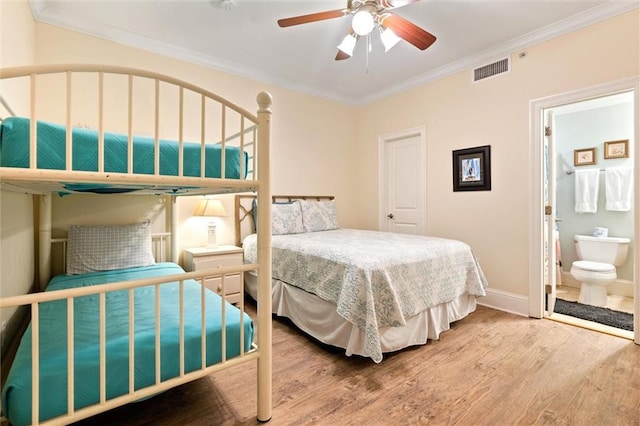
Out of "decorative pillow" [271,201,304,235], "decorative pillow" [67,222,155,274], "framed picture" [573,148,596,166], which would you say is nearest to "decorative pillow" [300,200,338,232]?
"decorative pillow" [271,201,304,235]

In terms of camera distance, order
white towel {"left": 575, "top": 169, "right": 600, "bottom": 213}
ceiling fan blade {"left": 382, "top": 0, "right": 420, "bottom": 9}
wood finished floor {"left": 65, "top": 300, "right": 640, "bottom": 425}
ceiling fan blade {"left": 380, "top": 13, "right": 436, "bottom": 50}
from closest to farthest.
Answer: wood finished floor {"left": 65, "top": 300, "right": 640, "bottom": 425} → ceiling fan blade {"left": 382, "top": 0, "right": 420, "bottom": 9} → ceiling fan blade {"left": 380, "top": 13, "right": 436, "bottom": 50} → white towel {"left": 575, "top": 169, "right": 600, "bottom": 213}

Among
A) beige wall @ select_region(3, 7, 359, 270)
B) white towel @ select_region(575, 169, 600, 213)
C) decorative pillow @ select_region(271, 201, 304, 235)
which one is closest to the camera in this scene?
beige wall @ select_region(3, 7, 359, 270)

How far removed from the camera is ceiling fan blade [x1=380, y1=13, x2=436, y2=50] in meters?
2.08

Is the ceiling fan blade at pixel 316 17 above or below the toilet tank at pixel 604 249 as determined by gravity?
above

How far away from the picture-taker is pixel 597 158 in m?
3.75

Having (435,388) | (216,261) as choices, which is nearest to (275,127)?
(216,261)

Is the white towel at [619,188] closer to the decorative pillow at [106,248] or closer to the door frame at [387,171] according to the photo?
the door frame at [387,171]

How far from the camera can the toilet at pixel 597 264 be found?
321cm

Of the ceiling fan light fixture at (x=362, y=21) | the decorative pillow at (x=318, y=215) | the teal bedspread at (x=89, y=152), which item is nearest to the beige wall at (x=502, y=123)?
the decorative pillow at (x=318, y=215)

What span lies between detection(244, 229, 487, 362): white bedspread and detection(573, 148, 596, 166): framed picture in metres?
2.49

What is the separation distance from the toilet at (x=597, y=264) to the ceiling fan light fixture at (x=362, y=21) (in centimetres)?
341

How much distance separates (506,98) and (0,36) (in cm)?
389

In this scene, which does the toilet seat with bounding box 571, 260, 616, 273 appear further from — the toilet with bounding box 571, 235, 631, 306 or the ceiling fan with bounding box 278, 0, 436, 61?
the ceiling fan with bounding box 278, 0, 436, 61

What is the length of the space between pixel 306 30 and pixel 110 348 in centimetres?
279
